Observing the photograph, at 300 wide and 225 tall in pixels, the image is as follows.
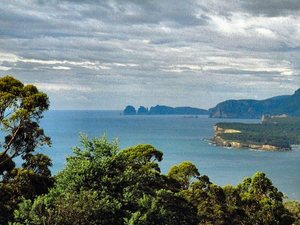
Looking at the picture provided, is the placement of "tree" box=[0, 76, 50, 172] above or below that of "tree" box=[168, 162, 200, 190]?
above

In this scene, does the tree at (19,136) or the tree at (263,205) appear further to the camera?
the tree at (263,205)

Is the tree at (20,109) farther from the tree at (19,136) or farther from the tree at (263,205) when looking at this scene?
the tree at (263,205)

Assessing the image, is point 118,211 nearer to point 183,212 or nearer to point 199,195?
point 183,212

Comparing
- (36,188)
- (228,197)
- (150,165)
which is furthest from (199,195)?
(36,188)

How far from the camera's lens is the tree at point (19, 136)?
2908cm

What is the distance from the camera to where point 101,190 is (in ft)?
72.4

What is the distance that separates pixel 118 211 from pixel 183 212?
31.2 ft

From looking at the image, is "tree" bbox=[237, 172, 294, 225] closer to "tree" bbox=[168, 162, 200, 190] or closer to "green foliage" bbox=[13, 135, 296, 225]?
"tree" bbox=[168, 162, 200, 190]

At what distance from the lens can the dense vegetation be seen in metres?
20.1

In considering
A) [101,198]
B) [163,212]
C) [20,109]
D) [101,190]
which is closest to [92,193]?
[101,198]

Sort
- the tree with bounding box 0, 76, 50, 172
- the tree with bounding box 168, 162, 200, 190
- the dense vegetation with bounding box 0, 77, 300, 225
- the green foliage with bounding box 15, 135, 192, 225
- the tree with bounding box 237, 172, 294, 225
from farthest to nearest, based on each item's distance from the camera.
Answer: the tree with bounding box 168, 162, 200, 190 < the tree with bounding box 237, 172, 294, 225 < the tree with bounding box 0, 76, 50, 172 < the dense vegetation with bounding box 0, 77, 300, 225 < the green foliage with bounding box 15, 135, 192, 225

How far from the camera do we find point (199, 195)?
3738 centimetres

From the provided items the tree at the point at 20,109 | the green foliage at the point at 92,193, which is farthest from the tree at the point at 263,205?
the tree at the point at 20,109

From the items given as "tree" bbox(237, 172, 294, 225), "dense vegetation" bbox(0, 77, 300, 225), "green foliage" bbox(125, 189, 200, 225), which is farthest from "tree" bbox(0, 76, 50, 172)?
"tree" bbox(237, 172, 294, 225)
